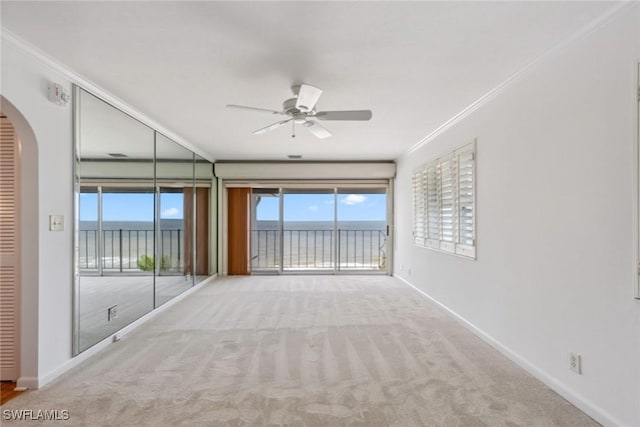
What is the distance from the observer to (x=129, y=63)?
251 centimetres

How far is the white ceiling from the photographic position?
73.7 inches

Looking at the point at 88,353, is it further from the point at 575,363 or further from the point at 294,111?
the point at 575,363

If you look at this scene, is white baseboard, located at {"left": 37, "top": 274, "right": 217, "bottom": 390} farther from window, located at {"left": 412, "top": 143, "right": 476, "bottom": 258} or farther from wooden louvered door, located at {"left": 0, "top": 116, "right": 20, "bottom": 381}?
window, located at {"left": 412, "top": 143, "right": 476, "bottom": 258}

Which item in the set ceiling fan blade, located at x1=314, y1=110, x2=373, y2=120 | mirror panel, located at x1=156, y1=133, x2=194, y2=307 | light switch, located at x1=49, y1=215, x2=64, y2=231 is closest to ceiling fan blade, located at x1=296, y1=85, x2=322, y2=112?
ceiling fan blade, located at x1=314, y1=110, x2=373, y2=120

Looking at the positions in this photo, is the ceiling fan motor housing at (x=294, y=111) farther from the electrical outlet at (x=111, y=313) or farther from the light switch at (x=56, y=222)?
the electrical outlet at (x=111, y=313)

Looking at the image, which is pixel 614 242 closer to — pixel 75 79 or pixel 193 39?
pixel 193 39

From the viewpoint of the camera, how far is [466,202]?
3.71 m

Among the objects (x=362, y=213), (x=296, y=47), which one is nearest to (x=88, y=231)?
(x=296, y=47)

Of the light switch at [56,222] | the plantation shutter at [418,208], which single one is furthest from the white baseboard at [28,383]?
the plantation shutter at [418,208]

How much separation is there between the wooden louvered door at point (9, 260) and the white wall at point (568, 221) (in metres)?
3.80

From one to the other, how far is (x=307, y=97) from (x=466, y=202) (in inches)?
83.3

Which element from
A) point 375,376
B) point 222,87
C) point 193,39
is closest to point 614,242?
point 375,376

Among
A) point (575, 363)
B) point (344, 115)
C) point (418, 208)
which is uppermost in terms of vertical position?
point (344, 115)

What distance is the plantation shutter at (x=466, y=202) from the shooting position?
356 cm
